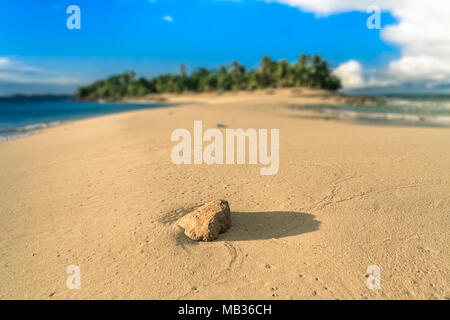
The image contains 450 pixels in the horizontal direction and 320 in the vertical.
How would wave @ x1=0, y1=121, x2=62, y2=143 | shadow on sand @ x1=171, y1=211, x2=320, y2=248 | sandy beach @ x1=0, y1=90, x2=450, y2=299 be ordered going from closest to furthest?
sandy beach @ x1=0, y1=90, x2=450, y2=299, shadow on sand @ x1=171, y1=211, x2=320, y2=248, wave @ x1=0, y1=121, x2=62, y2=143

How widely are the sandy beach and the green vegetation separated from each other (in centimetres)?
7443

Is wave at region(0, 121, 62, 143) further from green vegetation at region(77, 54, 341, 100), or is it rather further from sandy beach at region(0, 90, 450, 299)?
green vegetation at region(77, 54, 341, 100)

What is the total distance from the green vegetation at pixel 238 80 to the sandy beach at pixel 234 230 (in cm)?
7443

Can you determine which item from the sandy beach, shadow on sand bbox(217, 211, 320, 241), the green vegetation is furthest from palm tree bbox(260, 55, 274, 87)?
shadow on sand bbox(217, 211, 320, 241)

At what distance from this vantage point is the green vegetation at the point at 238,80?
76.4 metres

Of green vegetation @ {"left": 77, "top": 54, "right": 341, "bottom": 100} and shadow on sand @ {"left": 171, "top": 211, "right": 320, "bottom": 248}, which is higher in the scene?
green vegetation @ {"left": 77, "top": 54, "right": 341, "bottom": 100}

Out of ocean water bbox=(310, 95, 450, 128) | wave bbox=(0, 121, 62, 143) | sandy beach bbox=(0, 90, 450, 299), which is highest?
ocean water bbox=(310, 95, 450, 128)

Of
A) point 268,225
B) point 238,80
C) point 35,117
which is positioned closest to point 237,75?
point 238,80

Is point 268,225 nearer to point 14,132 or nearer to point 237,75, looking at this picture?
point 14,132

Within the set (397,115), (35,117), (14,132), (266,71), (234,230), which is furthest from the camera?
(266,71)

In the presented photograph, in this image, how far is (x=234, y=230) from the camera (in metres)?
4.27

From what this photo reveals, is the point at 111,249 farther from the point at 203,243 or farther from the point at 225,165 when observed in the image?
the point at 225,165

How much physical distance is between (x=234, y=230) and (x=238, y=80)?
292ft

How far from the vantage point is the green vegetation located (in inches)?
3007
